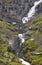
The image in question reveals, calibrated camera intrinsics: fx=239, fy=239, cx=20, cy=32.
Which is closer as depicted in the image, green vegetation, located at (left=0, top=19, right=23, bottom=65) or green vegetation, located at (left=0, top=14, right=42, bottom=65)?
green vegetation, located at (left=0, top=19, right=23, bottom=65)

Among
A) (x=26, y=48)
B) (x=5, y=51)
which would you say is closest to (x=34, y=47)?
(x=26, y=48)

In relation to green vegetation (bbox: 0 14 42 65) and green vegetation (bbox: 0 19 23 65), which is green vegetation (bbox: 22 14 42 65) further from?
green vegetation (bbox: 0 19 23 65)

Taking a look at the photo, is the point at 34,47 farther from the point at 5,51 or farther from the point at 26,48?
the point at 5,51

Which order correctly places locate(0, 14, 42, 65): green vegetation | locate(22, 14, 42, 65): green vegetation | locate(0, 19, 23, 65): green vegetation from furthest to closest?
locate(22, 14, 42, 65): green vegetation
locate(0, 14, 42, 65): green vegetation
locate(0, 19, 23, 65): green vegetation

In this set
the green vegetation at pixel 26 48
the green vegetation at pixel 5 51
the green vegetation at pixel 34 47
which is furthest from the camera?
the green vegetation at pixel 34 47

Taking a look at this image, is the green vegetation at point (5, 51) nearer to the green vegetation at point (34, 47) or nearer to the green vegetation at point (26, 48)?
the green vegetation at point (26, 48)

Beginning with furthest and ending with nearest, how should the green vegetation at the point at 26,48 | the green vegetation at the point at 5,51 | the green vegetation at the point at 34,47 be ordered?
the green vegetation at the point at 34,47 → the green vegetation at the point at 26,48 → the green vegetation at the point at 5,51

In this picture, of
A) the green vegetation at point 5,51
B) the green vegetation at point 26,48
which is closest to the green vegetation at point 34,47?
the green vegetation at point 26,48

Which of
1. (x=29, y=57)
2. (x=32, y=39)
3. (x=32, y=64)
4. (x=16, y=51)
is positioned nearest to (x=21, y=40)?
(x=32, y=39)

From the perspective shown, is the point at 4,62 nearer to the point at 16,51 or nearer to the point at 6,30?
the point at 16,51

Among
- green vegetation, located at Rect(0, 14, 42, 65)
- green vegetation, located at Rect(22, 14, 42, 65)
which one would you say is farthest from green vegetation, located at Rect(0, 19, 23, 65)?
green vegetation, located at Rect(22, 14, 42, 65)

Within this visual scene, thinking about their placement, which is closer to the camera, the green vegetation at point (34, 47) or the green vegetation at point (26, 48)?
the green vegetation at point (26, 48)
